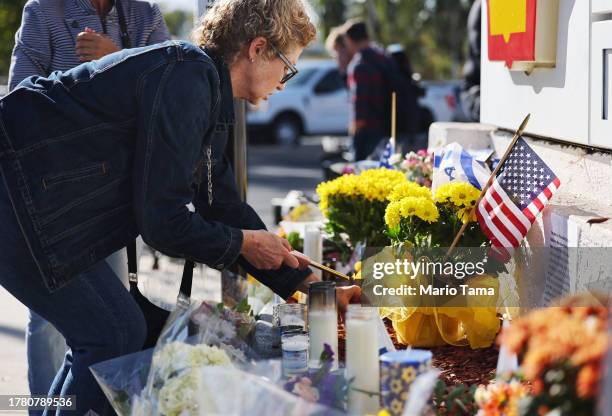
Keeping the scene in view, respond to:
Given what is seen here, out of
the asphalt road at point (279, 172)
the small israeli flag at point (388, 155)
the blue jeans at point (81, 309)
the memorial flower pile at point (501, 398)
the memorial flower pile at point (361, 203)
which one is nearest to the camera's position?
the memorial flower pile at point (501, 398)

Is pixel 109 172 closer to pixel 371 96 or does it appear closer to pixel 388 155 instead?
pixel 388 155

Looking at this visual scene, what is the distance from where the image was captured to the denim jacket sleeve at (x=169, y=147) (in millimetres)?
2502

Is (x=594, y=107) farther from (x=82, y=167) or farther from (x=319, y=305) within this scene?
(x=82, y=167)

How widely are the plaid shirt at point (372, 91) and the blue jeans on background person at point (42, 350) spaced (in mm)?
4169

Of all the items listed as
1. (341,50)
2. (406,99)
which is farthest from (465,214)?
(341,50)

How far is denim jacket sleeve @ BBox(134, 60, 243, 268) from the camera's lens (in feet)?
8.21

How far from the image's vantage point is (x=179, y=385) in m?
2.32

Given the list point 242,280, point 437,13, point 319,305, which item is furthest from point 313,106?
point 319,305

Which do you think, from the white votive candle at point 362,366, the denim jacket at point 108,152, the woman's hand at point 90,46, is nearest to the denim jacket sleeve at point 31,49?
the woman's hand at point 90,46

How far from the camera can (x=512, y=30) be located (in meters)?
3.99

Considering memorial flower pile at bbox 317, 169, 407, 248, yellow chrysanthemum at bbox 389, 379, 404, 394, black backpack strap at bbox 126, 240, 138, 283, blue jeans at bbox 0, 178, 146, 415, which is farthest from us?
memorial flower pile at bbox 317, 169, 407, 248

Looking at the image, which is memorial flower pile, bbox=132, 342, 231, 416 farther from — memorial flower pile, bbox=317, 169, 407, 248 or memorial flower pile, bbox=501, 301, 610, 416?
memorial flower pile, bbox=317, 169, 407, 248

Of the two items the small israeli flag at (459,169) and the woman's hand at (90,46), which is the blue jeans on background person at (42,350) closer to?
the woman's hand at (90,46)

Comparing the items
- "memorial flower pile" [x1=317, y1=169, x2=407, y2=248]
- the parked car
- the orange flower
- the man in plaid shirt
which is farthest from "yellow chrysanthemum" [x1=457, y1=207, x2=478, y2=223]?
the parked car
